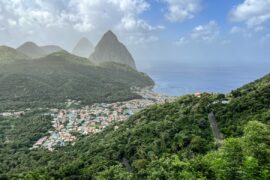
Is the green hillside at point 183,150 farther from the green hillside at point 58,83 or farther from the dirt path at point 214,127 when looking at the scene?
the green hillside at point 58,83

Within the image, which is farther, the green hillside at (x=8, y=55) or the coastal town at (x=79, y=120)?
the green hillside at (x=8, y=55)

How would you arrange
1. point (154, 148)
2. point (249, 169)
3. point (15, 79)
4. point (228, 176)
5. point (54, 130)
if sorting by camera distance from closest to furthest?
point (249, 169) → point (228, 176) → point (154, 148) → point (54, 130) → point (15, 79)

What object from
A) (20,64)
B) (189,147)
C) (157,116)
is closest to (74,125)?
(157,116)

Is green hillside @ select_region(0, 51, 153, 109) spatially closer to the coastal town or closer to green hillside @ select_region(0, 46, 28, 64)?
the coastal town

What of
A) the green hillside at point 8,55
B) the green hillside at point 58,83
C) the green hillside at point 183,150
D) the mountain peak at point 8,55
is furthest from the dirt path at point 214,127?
the mountain peak at point 8,55

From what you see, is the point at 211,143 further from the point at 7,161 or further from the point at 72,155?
the point at 7,161

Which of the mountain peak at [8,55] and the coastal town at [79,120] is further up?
the mountain peak at [8,55]
